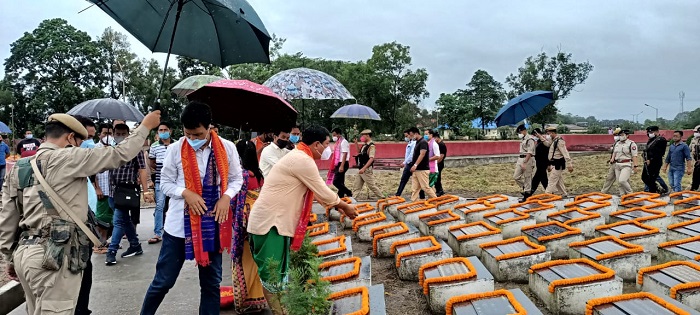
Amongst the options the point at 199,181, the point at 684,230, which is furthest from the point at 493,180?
the point at 199,181

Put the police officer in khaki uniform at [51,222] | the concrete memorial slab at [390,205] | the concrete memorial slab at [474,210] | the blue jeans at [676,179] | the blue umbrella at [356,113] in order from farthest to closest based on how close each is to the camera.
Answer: the blue umbrella at [356,113] → the blue jeans at [676,179] → the concrete memorial slab at [390,205] → the concrete memorial slab at [474,210] → the police officer in khaki uniform at [51,222]

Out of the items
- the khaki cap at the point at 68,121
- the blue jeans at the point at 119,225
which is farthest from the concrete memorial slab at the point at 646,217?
the blue jeans at the point at 119,225

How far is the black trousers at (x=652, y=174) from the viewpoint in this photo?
33.6 ft

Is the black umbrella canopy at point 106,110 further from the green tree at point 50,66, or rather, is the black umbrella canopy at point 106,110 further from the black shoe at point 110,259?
the green tree at point 50,66

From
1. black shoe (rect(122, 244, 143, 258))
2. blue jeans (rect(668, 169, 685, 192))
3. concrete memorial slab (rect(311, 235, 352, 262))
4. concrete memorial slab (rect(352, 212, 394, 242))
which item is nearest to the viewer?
concrete memorial slab (rect(311, 235, 352, 262))

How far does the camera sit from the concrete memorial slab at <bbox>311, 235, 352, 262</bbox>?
16.2 feet

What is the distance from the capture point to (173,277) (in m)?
3.51

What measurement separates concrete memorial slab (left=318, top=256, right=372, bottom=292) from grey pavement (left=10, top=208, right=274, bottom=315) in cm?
97

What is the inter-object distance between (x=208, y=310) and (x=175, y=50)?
6.93 feet

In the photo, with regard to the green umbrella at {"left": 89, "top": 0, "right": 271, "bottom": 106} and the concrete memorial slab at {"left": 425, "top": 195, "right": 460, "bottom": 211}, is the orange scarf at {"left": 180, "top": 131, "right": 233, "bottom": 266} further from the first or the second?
the concrete memorial slab at {"left": 425, "top": 195, "right": 460, "bottom": 211}

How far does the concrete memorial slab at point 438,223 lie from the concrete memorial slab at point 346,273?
2.07 metres

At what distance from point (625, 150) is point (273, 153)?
26.7 feet

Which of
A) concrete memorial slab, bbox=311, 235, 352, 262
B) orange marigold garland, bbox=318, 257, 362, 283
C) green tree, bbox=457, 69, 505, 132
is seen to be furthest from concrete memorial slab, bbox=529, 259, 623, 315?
green tree, bbox=457, 69, 505, 132

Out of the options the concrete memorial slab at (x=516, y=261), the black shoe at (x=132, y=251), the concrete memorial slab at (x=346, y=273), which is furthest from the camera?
the black shoe at (x=132, y=251)
